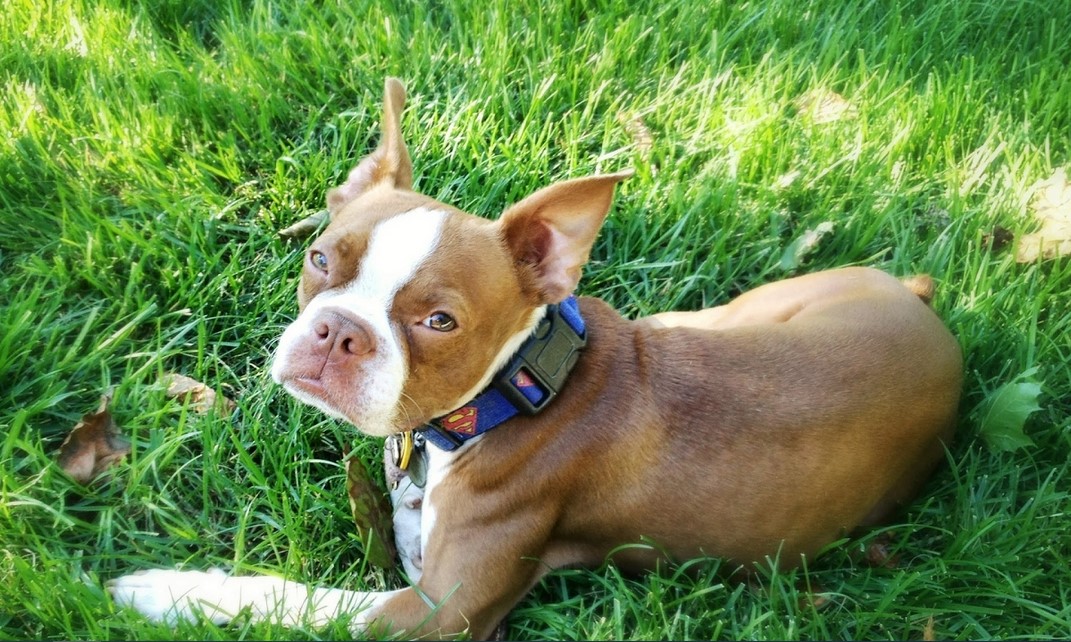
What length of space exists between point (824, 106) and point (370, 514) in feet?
10.9

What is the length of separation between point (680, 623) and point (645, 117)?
2723 millimetres

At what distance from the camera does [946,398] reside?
323cm

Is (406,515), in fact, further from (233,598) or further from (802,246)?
(802,246)

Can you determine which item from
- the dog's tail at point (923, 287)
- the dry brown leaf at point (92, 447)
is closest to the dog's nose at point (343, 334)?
the dry brown leaf at point (92, 447)

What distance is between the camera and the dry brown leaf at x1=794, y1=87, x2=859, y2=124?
4.90 meters

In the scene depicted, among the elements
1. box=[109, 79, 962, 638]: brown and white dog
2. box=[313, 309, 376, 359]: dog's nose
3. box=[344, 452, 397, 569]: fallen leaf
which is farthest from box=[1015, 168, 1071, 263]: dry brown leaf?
box=[313, 309, 376, 359]: dog's nose

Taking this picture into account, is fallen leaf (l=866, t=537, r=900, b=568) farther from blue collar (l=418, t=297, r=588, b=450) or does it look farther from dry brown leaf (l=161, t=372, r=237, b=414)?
dry brown leaf (l=161, t=372, r=237, b=414)

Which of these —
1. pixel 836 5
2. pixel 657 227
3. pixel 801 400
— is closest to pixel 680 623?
pixel 801 400

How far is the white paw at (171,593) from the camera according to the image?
288cm

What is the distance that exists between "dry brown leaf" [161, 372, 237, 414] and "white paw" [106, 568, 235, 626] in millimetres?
718

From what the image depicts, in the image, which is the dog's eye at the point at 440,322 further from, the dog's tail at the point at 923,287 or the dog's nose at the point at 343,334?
the dog's tail at the point at 923,287

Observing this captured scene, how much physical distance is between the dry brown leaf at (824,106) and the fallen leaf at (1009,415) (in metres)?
1.86

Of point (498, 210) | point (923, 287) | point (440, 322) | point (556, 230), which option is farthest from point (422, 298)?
point (923, 287)

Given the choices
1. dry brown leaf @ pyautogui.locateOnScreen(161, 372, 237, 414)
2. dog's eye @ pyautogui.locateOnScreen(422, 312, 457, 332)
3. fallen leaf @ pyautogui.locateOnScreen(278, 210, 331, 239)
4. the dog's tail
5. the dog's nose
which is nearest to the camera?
the dog's nose
